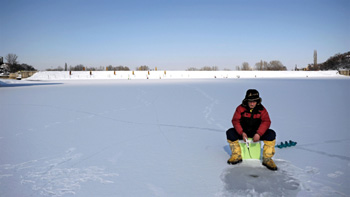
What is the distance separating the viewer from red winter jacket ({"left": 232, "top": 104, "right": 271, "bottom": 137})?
3.88m

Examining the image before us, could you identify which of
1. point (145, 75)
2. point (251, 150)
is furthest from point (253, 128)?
point (145, 75)

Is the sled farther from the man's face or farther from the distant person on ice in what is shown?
the man's face

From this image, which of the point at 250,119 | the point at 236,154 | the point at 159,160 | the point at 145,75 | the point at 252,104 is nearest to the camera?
the point at 252,104

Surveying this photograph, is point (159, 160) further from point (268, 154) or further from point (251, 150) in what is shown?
point (268, 154)

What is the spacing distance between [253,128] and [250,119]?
151 millimetres

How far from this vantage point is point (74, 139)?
5.69 meters

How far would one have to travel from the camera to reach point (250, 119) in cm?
397

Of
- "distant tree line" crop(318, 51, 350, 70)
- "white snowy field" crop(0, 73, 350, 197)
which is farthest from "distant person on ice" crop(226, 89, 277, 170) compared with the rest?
"distant tree line" crop(318, 51, 350, 70)

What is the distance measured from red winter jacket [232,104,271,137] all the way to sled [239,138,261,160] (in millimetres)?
163

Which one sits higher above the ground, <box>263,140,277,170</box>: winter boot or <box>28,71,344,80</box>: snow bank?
<box>28,71,344,80</box>: snow bank

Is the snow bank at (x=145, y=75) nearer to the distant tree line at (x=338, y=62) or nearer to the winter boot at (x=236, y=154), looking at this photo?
the winter boot at (x=236, y=154)

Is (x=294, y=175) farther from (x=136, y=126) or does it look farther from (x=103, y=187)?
(x=136, y=126)

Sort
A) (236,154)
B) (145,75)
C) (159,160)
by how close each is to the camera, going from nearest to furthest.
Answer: (236,154) → (159,160) → (145,75)

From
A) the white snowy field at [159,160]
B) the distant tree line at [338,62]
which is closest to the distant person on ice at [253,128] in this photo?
the white snowy field at [159,160]
